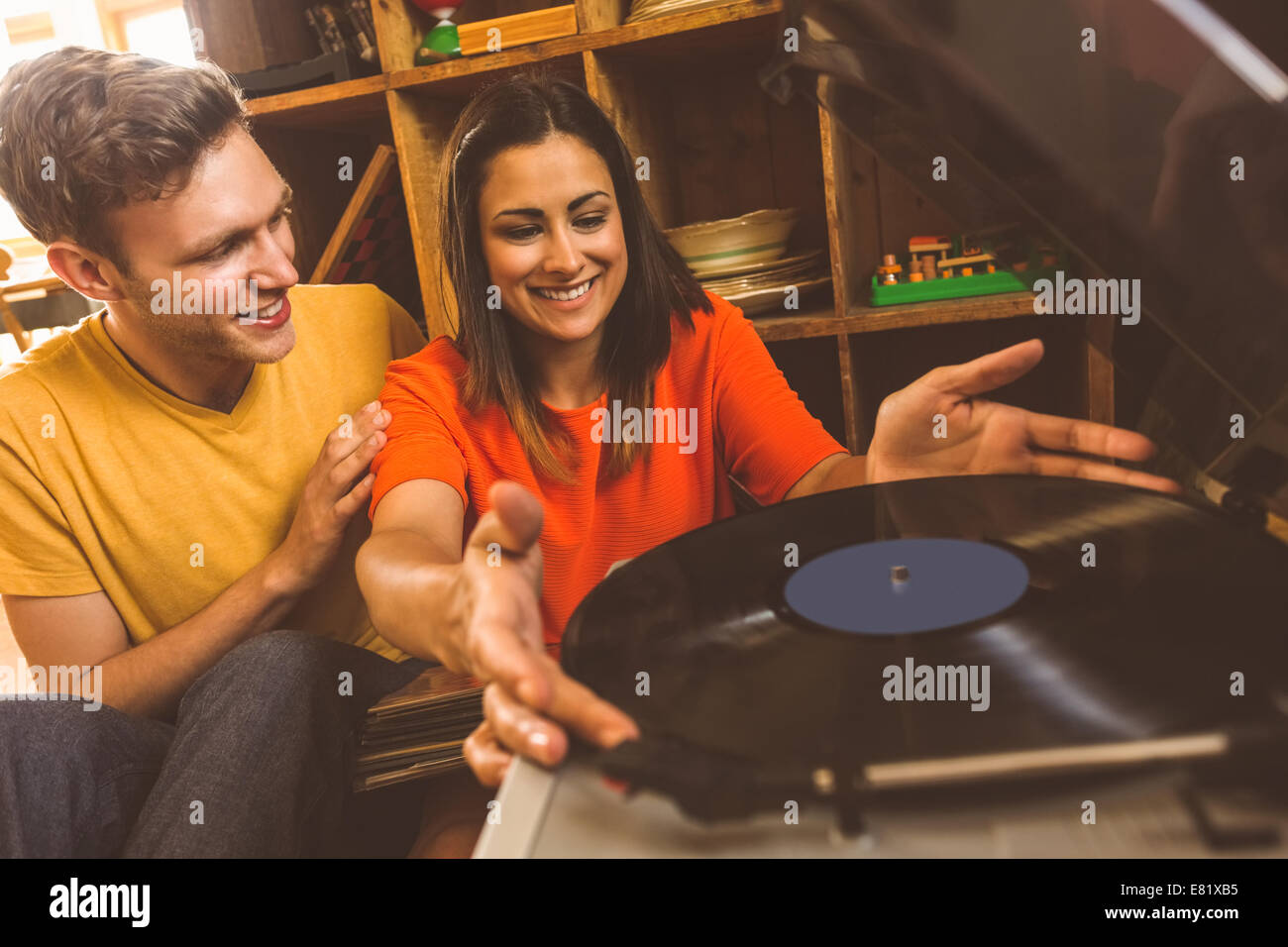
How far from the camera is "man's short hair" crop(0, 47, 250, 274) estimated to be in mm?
1070

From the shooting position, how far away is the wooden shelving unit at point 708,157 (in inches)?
63.4

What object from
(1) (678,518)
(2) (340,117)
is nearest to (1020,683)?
(1) (678,518)

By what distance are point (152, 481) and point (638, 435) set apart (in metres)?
0.64

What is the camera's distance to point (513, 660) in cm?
52

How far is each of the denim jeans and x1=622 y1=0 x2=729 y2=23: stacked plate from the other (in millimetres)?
1175

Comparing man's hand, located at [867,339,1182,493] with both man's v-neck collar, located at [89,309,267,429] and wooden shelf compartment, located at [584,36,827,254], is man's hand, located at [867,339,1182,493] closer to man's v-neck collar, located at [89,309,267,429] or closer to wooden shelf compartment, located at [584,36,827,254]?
man's v-neck collar, located at [89,309,267,429]

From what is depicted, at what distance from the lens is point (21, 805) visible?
88cm

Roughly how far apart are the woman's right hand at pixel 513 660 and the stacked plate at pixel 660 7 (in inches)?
48.6

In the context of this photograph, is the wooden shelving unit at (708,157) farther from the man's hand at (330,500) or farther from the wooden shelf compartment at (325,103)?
the man's hand at (330,500)

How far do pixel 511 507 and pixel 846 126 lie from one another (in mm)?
438

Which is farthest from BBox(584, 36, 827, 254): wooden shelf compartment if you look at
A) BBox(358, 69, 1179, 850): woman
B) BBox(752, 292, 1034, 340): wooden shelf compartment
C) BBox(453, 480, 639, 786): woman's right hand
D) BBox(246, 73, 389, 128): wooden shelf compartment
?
BBox(453, 480, 639, 786): woman's right hand

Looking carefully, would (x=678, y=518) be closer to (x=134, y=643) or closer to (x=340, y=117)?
(x=134, y=643)

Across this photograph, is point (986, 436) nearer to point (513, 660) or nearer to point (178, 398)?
point (513, 660)

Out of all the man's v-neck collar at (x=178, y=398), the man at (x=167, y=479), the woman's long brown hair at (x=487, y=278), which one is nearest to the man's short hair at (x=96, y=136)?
the man at (x=167, y=479)
